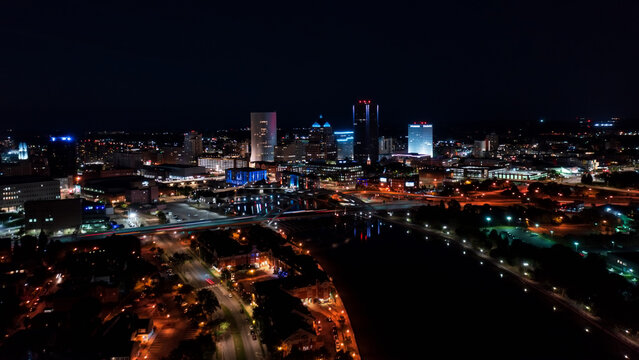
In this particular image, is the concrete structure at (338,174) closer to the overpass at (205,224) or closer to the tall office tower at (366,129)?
the tall office tower at (366,129)

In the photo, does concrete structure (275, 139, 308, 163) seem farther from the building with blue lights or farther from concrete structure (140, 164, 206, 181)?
concrete structure (140, 164, 206, 181)

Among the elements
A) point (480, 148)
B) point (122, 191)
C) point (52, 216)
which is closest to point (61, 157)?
point (122, 191)

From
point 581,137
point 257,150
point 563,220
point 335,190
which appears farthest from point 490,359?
point 581,137

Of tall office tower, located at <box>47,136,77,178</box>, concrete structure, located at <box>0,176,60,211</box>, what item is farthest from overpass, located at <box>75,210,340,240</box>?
tall office tower, located at <box>47,136,77,178</box>

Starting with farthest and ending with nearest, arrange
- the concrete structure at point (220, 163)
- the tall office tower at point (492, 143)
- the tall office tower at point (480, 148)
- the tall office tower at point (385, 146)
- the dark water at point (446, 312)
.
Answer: the tall office tower at point (492, 143) < the tall office tower at point (385, 146) < the tall office tower at point (480, 148) < the concrete structure at point (220, 163) < the dark water at point (446, 312)

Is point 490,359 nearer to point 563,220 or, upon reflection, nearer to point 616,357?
point 616,357

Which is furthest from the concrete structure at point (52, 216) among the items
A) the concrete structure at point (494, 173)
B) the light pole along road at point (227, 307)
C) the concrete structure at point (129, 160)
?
the concrete structure at point (494, 173)
